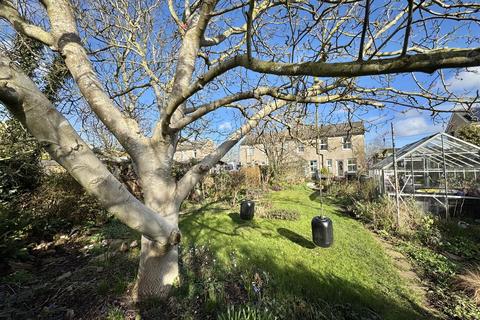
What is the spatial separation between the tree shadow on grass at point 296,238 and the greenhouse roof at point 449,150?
568cm

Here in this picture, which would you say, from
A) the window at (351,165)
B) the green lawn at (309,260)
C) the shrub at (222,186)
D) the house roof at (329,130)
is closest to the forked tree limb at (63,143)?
the green lawn at (309,260)

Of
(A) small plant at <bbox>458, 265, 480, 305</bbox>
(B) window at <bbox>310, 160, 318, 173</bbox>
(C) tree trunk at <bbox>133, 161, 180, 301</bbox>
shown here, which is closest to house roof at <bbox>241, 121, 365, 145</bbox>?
(C) tree trunk at <bbox>133, 161, 180, 301</bbox>

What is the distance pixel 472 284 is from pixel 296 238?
3.20 m

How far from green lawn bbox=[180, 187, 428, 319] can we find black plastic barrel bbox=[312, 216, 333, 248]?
29cm

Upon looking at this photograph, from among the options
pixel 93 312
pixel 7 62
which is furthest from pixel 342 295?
pixel 7 62

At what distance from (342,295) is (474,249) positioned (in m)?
4.60

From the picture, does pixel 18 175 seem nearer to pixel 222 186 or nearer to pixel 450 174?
pixel 222 186

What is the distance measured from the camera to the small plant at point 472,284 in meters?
3.37

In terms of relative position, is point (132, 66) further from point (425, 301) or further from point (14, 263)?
point (425, 301)

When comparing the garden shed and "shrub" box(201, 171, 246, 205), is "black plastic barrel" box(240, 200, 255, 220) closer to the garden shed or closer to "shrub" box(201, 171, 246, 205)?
"shrub" box(201, 171, 246, 205)

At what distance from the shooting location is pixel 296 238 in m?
5.66

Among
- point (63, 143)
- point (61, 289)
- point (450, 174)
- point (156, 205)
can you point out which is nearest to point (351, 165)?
point (450, 174)

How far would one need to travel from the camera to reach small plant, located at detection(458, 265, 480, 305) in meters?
3.37

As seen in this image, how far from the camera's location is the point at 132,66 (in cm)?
576
